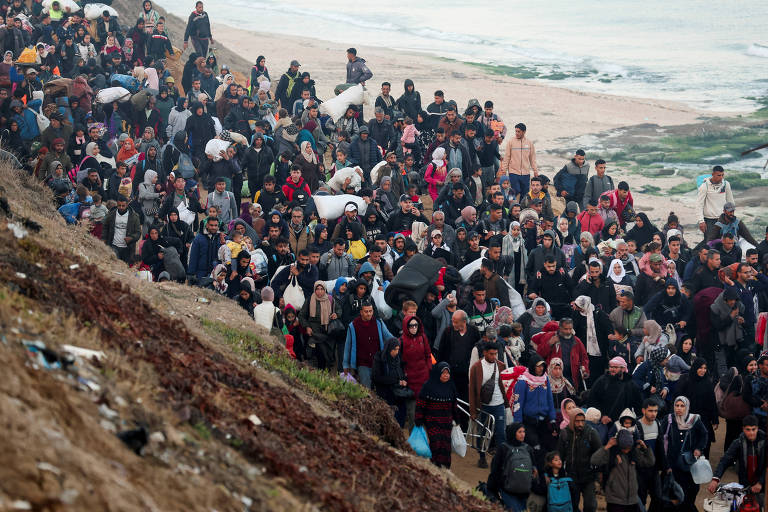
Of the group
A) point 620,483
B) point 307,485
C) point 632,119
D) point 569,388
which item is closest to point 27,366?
point 307,485

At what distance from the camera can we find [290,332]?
40.8ft

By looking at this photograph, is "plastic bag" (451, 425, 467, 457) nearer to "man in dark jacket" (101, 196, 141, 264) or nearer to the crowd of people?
the crowd of people

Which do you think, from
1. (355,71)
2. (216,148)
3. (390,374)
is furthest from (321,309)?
Result: (355,71)

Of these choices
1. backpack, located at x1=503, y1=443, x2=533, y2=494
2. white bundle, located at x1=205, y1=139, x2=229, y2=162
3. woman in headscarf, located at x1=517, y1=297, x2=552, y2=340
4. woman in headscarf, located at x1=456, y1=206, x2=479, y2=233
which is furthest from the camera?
white bundle, located at x1=205, y1=139, x2=229, y2=162

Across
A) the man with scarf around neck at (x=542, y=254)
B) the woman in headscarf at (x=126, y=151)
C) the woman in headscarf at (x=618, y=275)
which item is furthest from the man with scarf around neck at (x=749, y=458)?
the woman in headscarf at (x=126, y=151)

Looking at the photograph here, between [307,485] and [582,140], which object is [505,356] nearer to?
[307,485]

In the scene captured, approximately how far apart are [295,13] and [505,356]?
8627cm

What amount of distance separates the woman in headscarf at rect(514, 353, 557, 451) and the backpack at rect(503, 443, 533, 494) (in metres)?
1.22

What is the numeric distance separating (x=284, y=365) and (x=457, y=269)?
166 inches

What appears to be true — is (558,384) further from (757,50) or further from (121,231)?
(757,50)

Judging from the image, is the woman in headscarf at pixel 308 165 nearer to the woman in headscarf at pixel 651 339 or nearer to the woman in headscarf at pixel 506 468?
the woman in headscarf at pixel 651 339

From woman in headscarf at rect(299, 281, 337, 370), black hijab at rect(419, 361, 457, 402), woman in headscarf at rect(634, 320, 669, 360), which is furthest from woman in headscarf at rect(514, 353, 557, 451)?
woman in headscarf at rect(299, 281, 337, 370)

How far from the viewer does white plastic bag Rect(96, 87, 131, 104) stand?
762 inches

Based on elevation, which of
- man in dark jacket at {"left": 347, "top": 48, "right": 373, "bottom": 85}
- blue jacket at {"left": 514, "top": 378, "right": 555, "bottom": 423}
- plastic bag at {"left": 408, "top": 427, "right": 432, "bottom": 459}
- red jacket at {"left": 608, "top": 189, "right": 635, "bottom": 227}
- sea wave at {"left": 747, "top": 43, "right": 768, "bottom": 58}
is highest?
sea wave at {"left": 747, "top": 43, "right": 768, "bottom": 58}
